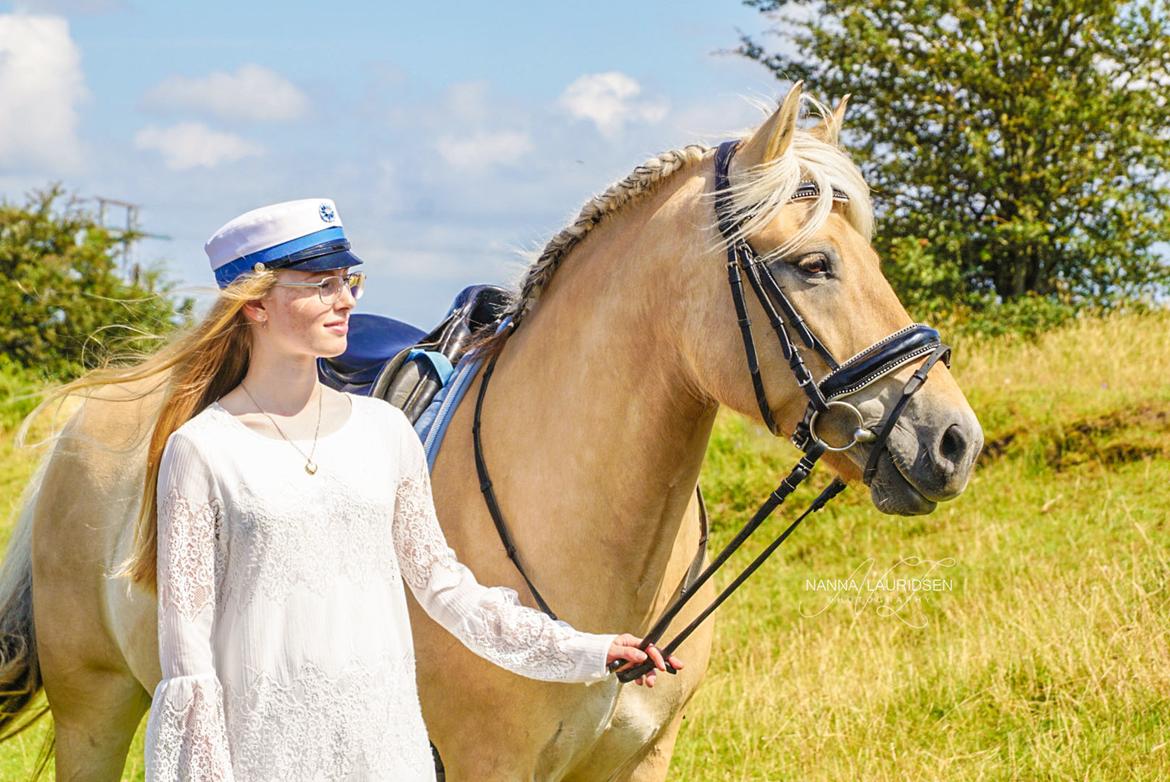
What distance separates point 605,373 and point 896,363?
29.2 inches

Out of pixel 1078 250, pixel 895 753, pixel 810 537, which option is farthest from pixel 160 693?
pixel 1078 250

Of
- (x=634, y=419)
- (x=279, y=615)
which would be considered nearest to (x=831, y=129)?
(x=634, y=419)

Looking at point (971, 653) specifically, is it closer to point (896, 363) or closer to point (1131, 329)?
point (896, 363)

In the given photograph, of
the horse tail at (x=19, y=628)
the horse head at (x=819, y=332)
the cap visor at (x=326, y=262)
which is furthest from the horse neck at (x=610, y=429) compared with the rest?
the horse tail at (x=19, y=628)

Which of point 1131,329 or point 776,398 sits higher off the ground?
point 776,398

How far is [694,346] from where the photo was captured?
280cm

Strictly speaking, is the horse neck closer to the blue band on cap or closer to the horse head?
the horse head

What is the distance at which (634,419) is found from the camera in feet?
9.65

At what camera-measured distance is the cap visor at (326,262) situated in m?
2.36

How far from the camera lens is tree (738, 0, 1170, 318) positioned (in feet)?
42.1

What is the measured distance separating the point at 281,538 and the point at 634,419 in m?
1.01

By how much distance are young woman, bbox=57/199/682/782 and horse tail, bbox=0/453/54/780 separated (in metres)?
1.97

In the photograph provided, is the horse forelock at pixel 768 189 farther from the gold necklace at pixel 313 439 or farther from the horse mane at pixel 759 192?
the gold necklace at pixel 313 439

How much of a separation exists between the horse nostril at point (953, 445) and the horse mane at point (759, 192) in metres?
0.55
